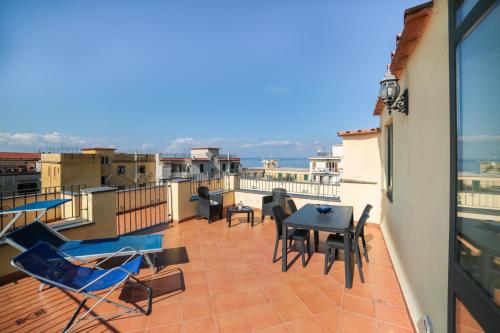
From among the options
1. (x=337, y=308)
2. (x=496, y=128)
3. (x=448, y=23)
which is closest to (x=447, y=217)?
(x=496, y=128)

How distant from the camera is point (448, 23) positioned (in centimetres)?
137

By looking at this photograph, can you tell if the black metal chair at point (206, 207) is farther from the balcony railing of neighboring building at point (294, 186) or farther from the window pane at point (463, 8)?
the window pane at point (463, 8)

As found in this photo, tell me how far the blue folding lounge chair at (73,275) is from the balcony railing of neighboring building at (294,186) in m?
5.46

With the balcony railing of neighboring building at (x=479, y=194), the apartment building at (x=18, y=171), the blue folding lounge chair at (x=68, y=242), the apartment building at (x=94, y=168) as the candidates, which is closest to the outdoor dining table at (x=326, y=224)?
the blue folding lounge chair at (x=68, y=242)

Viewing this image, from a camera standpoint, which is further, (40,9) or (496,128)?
A: (40,9)

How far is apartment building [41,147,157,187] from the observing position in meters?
18.2

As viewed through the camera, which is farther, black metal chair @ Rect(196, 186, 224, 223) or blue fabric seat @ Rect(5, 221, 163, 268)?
black metal chair @ Rect(196, 186, 224, 223)

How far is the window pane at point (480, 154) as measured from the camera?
3.11 feet

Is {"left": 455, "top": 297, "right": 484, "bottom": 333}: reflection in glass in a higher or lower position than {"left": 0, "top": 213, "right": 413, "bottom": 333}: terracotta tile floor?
higher

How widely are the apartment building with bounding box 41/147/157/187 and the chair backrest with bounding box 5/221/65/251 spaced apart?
13823mm

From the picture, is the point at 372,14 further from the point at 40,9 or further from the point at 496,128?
the point at 40,9

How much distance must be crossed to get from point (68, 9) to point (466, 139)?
26.6 ft

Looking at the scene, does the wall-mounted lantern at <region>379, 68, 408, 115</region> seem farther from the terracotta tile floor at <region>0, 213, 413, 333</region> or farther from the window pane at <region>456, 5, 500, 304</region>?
the terracotta tile floor at <region>0, 213, 413, 333</region>

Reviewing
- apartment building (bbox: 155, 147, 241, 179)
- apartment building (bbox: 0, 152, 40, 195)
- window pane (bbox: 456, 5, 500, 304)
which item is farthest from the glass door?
apartment building (bbox: 0, 152, 40, 195)
